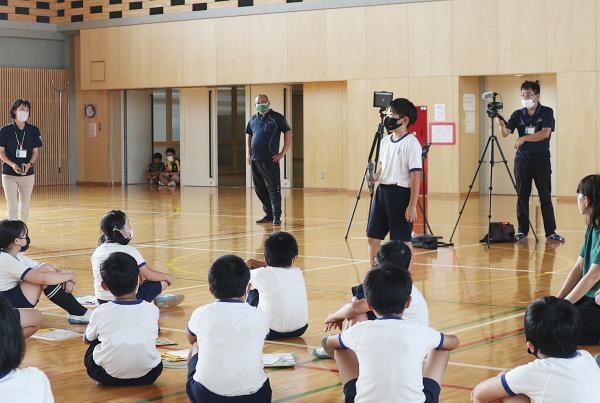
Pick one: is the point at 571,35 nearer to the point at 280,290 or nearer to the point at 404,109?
the point at 404,109

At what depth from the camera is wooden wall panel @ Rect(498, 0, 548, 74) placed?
19.5 metres

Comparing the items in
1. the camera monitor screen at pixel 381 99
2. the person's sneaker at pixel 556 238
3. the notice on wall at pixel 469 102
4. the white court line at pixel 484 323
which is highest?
the notice on wall at pixel 469 102

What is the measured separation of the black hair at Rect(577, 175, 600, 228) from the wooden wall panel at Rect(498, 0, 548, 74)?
14411mm

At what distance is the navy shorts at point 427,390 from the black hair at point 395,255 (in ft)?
3.04

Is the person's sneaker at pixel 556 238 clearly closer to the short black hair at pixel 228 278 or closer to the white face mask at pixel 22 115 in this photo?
the white face mask at pixel 22 115

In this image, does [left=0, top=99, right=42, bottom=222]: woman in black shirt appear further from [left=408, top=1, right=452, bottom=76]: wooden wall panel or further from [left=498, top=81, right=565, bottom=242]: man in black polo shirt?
[left=408, top=1, right=452, bottom=76]: wooden wall panel

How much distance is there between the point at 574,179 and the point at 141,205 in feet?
27.4

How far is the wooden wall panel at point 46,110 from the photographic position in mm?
25953

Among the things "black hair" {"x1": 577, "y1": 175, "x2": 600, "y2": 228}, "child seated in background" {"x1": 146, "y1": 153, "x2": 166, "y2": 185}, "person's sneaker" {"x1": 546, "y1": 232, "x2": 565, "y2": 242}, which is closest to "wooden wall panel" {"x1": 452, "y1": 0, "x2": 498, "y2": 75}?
"person's sneaker" {"x1": 546, "y1": 232, "x2": 565, "y2": 242}

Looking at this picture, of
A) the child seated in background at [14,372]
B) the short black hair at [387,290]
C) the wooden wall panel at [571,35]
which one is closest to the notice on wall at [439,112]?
the wooden wall panel at [571,35]

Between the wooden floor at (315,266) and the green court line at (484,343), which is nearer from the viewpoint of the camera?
the wooden floor at (315,266)

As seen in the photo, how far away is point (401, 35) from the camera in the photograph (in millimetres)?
21062

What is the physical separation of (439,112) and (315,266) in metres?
11.5

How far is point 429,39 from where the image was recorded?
20.7 m
